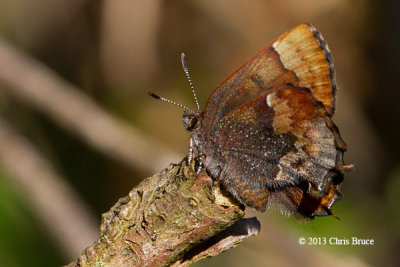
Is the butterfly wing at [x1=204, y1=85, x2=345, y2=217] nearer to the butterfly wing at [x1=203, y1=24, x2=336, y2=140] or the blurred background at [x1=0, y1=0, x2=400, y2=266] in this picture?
the butterfly wing at [x1=203, y1=24, x2=336, y2=140]

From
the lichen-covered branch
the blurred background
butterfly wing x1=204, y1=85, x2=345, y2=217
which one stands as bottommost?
the lichen-covered branch

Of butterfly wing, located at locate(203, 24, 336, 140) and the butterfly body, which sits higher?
butterfly wing, located at locate(203, 24, 336, 140)

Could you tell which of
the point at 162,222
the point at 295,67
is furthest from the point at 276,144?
the point at 162,222

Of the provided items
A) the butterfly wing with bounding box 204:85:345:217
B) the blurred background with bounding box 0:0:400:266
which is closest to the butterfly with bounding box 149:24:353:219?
the butterfly wing with bounding box 204:85:345:217

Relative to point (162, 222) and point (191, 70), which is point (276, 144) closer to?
point (162, 222)

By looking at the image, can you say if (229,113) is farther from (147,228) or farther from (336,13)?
(336,13)

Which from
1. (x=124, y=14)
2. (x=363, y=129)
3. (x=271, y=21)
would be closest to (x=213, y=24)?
(x=271, y=21)

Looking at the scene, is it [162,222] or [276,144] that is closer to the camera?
[162,222]
